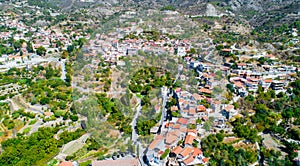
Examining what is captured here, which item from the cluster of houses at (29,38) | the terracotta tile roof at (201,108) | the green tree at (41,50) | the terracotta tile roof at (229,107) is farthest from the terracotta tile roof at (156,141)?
the green tree at (41,50)

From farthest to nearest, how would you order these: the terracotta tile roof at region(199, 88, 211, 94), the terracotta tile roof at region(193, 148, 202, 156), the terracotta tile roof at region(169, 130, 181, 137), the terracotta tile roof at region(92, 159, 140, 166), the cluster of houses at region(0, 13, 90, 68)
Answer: the cluster of houses at region(0, 13, 90, 68) < the terracotta tile roof at region(199, 88, 211, 94) < the terracotta tile roof at region(169, 130, 181, 137) < the terracotta tile roof at region(193, 148, 202, 156) < the terracotta tile roof at region(92, 159, 140, 166)

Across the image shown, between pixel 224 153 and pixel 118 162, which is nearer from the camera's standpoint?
pixel 118 162

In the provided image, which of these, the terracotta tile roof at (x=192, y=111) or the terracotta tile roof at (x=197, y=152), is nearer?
the terracotta tile roof at (x=197, y=152)

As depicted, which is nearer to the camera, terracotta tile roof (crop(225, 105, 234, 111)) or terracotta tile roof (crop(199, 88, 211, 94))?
terracotta tile roof (crop(225, 105, 234, 111))

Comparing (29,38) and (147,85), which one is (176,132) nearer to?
(147,85)

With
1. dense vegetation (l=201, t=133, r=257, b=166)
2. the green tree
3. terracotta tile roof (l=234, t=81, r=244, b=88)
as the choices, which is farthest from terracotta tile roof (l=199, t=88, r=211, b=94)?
the green tree

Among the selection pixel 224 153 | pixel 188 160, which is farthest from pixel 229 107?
pixel 188 160

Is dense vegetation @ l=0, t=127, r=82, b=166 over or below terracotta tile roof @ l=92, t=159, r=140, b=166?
below

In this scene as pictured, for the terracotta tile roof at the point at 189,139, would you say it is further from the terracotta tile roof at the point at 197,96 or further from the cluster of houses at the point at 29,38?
the cluster of houses at the point at 29,38

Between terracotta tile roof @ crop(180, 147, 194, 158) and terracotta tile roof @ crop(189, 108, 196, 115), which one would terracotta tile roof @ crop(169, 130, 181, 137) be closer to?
terracotta tile roof @ crop(180, 147, 194, 158)

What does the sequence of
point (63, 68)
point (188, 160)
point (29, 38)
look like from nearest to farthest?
point (188, 160) → point (63, 68) → point (29, 38)

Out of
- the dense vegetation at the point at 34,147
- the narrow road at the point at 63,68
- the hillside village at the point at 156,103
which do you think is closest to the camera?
the hillside village at the point at 156,103

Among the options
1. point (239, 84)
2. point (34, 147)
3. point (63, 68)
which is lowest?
point (34, 147)

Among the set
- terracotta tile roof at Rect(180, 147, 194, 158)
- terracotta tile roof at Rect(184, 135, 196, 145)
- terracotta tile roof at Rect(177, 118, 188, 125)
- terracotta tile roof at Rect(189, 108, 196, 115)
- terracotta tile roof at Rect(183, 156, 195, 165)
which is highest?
terracotta tile roof at Rect(189, 108, 196, 115)
